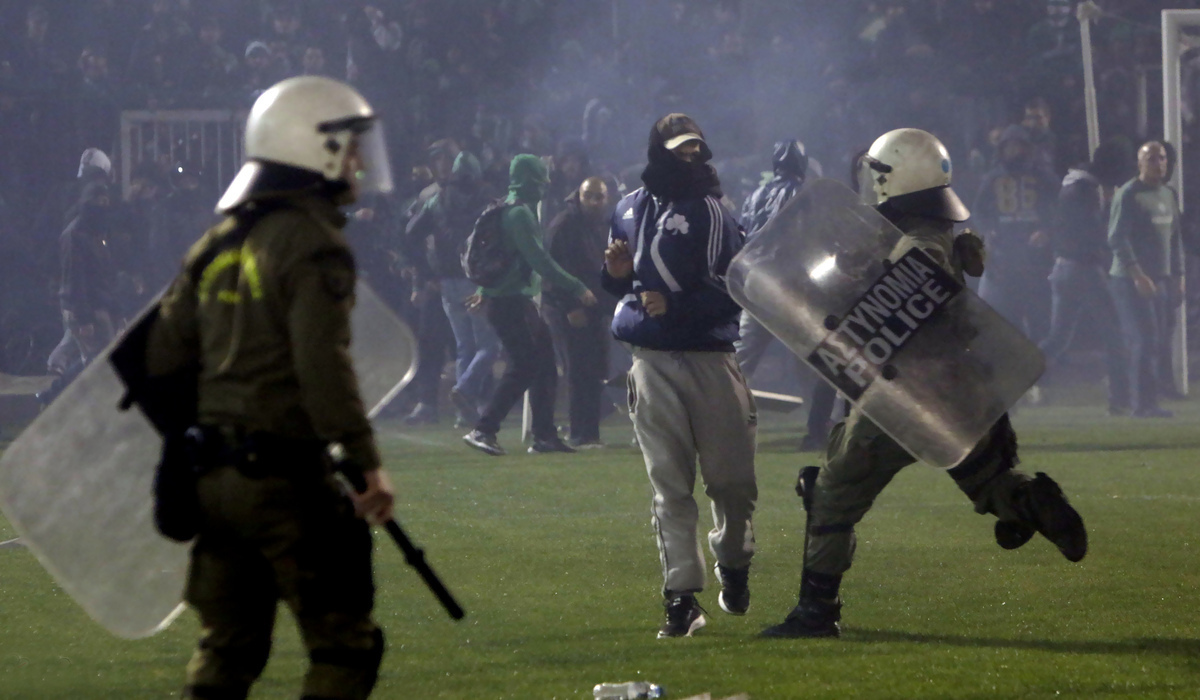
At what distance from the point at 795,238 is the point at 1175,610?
6.11 feet

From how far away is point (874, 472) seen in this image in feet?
17.6

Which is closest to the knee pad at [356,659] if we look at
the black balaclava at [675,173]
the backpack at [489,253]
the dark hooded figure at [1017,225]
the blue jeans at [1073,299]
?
the black balaclava at [675,173]

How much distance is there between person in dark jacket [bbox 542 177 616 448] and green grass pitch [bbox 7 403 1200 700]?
229 centimetres

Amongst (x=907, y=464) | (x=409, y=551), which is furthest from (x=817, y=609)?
(x=409, y=551)

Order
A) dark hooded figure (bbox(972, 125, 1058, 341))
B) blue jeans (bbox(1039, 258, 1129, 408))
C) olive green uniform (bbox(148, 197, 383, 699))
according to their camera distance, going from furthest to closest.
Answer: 1. dark hooded figure (bbox(972, 125, 1058, 341))
2. blue jeans (bbox(1039, 258, 1129, 408))
3. olive green uniform (bbox(148, 197, 383, 699))

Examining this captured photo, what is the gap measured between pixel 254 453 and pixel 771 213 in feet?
25.8

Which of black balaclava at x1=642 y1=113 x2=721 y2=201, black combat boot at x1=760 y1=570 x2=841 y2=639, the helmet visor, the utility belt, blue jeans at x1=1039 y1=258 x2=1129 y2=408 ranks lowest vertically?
blue jeans at x1=1039 y1=258 x2=1129 y2=408

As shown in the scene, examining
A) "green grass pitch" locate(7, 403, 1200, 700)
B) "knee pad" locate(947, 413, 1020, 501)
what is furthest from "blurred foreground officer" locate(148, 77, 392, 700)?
"knee pad" locate(947, 413, 1020, 501)

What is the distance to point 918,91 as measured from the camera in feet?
57.7

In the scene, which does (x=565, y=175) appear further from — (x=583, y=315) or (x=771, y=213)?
(x=771, y=213)

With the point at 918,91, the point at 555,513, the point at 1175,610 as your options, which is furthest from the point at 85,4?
the point at 1175,610

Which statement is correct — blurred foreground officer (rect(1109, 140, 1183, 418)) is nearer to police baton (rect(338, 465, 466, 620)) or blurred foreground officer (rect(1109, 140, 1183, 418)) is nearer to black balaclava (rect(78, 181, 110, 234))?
black balaclava (rect(78, 181, 110, 234))

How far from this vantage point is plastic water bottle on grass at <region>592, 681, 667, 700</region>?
4.58m

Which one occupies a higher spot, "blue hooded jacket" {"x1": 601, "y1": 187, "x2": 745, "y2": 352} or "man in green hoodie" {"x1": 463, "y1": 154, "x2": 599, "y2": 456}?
"blue hooded jacket" {"x1": 601, "y1": 187, "x2": 745, "y2": 352}
